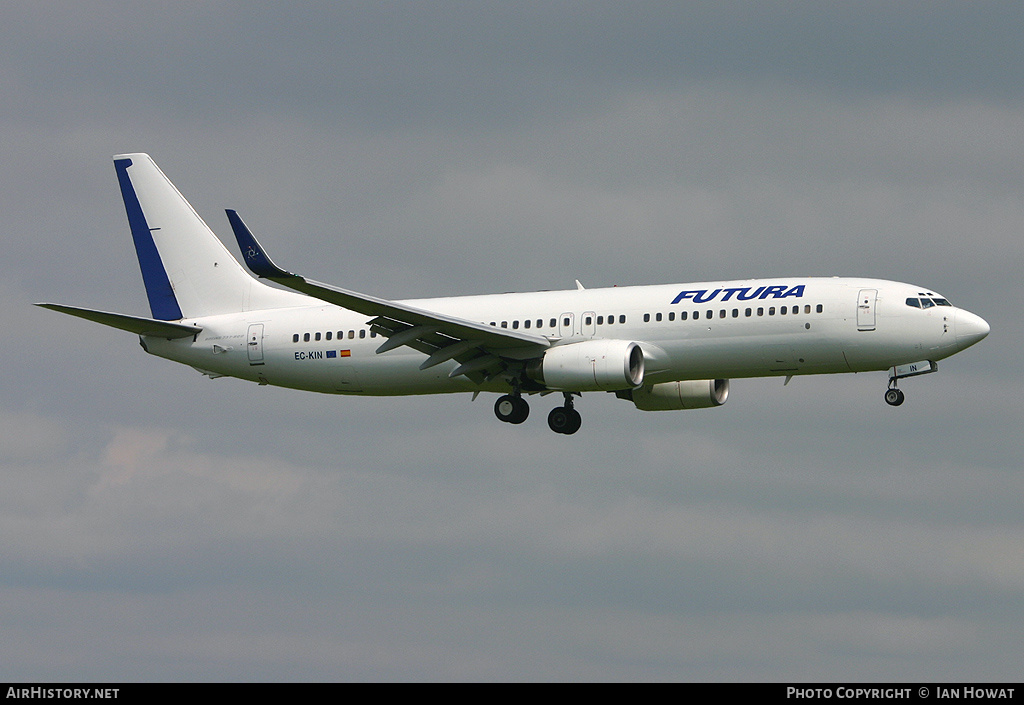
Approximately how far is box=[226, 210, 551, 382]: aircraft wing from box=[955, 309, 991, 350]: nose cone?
47.9 feet

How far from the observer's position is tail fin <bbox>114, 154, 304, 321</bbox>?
223ft

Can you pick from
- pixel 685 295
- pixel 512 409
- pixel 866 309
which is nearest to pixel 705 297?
pixel 685 295

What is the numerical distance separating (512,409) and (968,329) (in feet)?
56.8

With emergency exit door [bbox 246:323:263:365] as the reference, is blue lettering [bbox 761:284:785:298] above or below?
below

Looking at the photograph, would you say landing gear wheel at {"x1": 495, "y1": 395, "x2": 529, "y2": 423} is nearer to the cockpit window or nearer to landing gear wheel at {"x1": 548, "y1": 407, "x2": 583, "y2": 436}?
landing gear wheel at {"x1": 548, "y1": 407, "x2": 583, "y2": 436}

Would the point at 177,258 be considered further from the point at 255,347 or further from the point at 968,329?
the point at 968,329

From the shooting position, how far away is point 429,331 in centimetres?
5784

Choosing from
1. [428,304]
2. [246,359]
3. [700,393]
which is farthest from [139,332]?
[700,393]

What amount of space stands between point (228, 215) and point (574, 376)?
13467 millimetres

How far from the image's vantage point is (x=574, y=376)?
57.4m

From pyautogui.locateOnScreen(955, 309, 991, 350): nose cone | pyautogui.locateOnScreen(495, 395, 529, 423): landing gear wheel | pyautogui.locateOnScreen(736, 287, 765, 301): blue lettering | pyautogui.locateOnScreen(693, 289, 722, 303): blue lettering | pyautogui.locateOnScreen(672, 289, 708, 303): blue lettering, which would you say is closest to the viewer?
pyautogui.locateOnScreen(955, 309, 991, 350): nose cone

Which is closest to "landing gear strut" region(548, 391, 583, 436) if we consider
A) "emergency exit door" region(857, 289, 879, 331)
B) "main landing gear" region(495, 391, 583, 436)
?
"main landing gear" region(495, 391, 583, 436)

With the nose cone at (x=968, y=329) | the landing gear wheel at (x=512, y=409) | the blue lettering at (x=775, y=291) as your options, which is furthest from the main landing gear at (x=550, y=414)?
the nose cone at (x=968, y=329)

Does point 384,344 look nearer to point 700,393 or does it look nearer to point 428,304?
point 428,304
